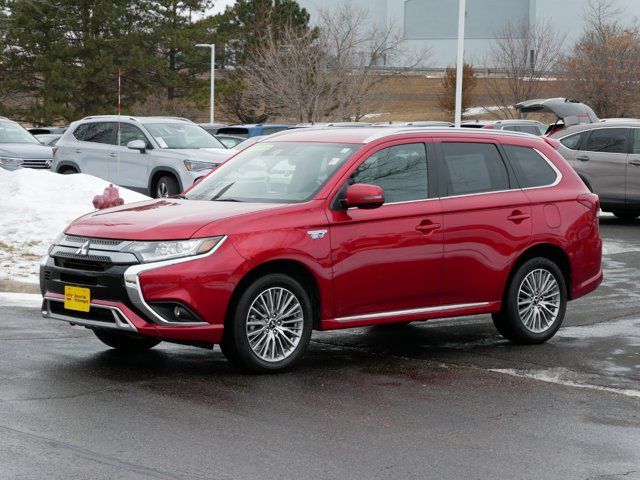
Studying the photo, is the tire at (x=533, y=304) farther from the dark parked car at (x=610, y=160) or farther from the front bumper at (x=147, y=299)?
the dark parked car at (x=610, y=160)

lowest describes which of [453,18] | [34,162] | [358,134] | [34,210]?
[34,210]

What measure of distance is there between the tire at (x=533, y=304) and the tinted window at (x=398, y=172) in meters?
1.20

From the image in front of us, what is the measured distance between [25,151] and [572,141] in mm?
10592

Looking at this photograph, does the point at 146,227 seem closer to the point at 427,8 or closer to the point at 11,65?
the point at 11,65

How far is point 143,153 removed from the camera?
22.0m

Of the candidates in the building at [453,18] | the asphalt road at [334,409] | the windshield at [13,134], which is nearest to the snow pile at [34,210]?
the asphalt road at [334,409]

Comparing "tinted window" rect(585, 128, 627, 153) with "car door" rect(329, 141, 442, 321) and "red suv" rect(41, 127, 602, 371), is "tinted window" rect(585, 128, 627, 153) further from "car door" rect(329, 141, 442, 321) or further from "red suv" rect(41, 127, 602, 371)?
"car door" rect(329, 141, 442, 321)

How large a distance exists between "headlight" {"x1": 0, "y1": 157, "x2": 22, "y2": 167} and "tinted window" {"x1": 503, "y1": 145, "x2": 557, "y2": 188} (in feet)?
50.6

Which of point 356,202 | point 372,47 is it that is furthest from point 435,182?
point 372,47

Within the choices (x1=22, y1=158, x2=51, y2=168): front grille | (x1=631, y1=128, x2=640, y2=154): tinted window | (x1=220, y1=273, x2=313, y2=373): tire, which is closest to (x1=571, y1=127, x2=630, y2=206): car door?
(x1=631, y1=128, x2=640, y2=154): tinted window

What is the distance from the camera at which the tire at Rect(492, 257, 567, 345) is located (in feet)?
31.9

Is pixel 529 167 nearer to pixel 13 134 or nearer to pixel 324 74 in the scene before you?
pixel 13 134

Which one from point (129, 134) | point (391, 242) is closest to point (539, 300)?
point (391, 242)

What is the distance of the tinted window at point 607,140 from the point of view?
21.6 metres
